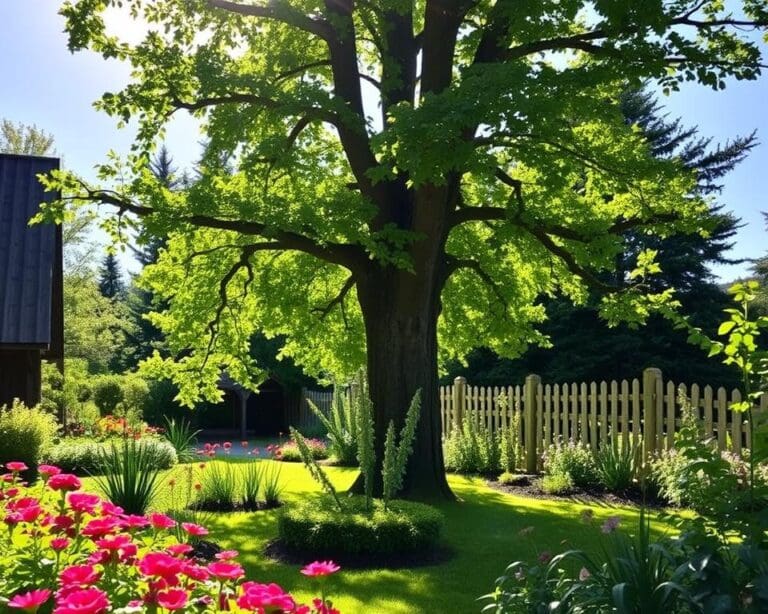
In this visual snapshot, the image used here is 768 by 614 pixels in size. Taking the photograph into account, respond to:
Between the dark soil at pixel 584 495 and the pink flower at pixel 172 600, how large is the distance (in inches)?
345

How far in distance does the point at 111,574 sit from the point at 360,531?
441cm

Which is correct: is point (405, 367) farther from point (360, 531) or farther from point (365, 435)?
point (360, 531)

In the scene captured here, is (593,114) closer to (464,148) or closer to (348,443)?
(464,148)

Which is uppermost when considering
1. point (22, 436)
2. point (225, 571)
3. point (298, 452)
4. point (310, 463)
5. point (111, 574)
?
point (225, 571)

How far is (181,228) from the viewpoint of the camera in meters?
9.79

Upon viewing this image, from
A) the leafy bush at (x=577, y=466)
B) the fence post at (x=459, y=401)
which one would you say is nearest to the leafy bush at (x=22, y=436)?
the leafy bush at (x=577, y=466)

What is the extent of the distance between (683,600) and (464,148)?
5012 mm

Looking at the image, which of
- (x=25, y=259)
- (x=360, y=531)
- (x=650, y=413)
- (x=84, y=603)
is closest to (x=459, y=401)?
(x=650, y=413)

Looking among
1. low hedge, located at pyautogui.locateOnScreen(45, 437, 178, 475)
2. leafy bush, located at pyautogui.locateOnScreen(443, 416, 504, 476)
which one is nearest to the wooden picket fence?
leafy bush, located at pyautogui.locateOnScreen(443, 416, 504, 476)

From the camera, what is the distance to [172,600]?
1896 mm

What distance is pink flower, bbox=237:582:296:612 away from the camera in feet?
5.89

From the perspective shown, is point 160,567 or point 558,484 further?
point 558,484

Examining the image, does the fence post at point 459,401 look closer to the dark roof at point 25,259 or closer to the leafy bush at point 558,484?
the leafy bush at point 558,484

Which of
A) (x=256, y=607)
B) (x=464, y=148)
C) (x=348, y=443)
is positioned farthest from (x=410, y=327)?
(x=256, y=607)
